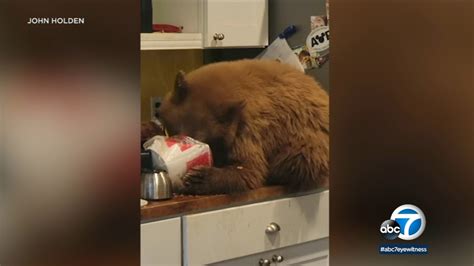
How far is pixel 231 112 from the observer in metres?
1.05

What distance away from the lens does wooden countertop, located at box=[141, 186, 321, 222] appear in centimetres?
96

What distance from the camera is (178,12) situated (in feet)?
3.48

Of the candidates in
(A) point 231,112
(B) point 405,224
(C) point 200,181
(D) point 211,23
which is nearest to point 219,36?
(D) point 211,23

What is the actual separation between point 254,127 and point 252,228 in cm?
17

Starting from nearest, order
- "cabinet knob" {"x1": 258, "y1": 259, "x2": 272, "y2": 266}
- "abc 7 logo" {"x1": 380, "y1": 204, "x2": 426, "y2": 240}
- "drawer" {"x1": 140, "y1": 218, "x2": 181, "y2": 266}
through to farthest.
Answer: "abc 7 logo" {"x1": 380, "y1": 204, "x2": 426, "y2": 240} → "drawer" {"x1": 140, "y1": 218, "x2": 181, "y2": 266} → "cabinet knob" {"x1": 258, "y1": 259, "x2": 272, "y2": 266}

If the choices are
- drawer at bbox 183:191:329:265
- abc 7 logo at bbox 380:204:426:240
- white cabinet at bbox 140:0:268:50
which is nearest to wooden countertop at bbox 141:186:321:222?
drawer at bbox 183:191:329:265

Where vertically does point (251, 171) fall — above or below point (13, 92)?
below

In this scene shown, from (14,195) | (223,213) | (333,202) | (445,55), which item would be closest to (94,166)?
(14,195)

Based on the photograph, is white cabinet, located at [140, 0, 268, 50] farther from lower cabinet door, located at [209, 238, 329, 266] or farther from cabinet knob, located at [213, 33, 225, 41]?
lower cabinet door, located at [209, 238, 329, 266]

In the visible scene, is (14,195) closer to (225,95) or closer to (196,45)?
(225,95)

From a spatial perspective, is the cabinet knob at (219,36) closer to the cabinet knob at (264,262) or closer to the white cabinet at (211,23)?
the white cabinet at (211,23)

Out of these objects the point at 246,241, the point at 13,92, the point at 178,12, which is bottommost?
the point at 246,241

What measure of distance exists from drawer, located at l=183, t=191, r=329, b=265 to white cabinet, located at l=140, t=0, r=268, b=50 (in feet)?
0.92

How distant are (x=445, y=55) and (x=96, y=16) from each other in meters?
0.33
